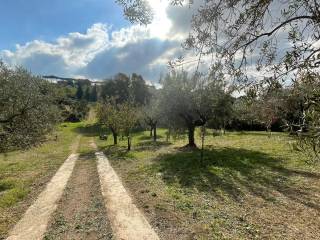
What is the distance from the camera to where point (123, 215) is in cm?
1633

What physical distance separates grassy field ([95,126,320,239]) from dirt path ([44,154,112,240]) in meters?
1.97

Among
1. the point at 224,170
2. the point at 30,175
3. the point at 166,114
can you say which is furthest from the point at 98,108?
the point at 224,170

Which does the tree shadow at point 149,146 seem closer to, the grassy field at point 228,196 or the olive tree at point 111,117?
the olive tree at point 111,117

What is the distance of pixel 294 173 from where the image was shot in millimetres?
27453

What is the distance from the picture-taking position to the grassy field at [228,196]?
14.5 meters

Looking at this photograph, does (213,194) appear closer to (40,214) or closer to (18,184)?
(40,214)

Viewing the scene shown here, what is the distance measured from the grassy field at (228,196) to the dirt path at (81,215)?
1966 mm

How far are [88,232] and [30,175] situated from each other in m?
17.5

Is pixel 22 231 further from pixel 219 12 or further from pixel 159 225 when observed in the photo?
pixel 219 12

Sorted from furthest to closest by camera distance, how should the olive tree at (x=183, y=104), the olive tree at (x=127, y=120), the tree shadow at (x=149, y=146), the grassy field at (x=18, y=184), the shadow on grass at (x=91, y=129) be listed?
the shadow on grass at (x=91, y=129) < the olive tree at (x=127, y=120) < the tree shadow at (x=149, y=146) < the olive tree at (x=183, y=104) < the grassy field at (x=18, y=184)

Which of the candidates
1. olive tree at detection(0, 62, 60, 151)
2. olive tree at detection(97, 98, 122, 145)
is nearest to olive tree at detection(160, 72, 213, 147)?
olive tree at detection(97, 98, 122, 145)

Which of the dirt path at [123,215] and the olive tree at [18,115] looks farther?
the olive tree at [18,115]

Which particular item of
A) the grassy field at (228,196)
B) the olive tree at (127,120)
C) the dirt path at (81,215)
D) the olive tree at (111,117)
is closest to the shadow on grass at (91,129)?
the olive tree at (111,117)

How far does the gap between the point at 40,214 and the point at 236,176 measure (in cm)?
1390
